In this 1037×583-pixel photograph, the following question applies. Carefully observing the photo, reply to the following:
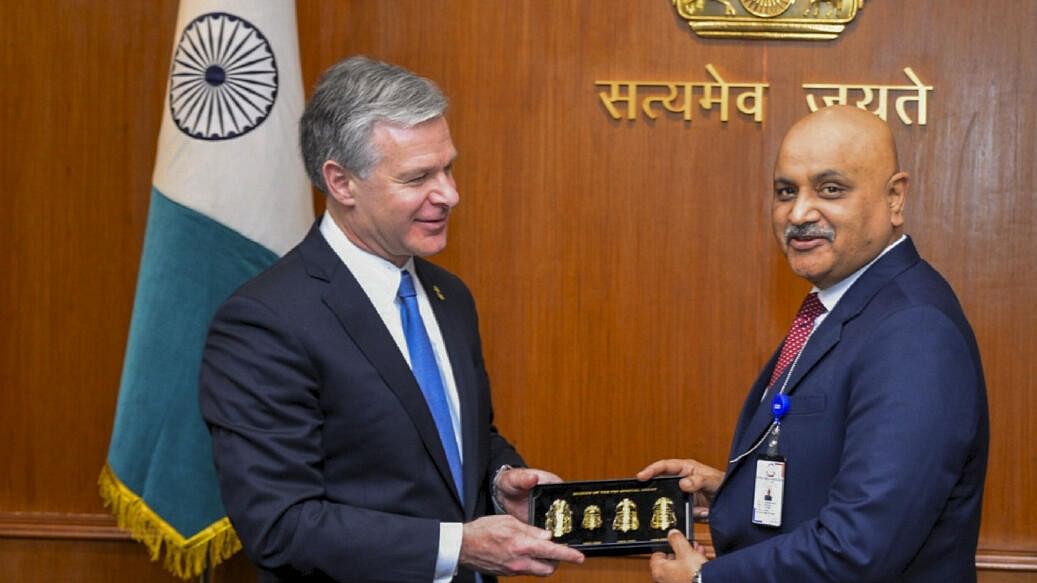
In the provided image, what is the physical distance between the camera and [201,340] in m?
3.79

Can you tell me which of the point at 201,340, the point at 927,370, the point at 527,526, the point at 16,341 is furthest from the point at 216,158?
the point at 927,370

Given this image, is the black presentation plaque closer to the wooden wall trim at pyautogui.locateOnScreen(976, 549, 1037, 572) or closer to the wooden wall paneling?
the wooden wall paneling

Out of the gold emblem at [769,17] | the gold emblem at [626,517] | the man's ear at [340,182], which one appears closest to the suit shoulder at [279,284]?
the man's ear at [340,182]

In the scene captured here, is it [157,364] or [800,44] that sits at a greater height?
[800,44]

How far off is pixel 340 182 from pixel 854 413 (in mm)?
1045

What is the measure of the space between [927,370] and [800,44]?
2266 mm

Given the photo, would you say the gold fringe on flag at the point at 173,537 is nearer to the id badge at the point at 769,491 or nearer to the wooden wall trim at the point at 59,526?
the wooden wall trim at the point at 59,526

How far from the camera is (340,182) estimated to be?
253 centimetres

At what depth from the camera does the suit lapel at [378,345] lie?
2406 mm

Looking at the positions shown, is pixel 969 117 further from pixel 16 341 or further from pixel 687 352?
pixel 16 341

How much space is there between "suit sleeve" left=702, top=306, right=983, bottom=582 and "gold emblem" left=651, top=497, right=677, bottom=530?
41 cm

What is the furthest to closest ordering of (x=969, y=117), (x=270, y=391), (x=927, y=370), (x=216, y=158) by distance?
(x=969, y=117)
(x=216, y=158)
(x=270, y=391)
(x=927, y=370)

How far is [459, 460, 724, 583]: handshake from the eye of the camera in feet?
7.63

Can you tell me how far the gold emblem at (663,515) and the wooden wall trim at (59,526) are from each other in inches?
94.1
